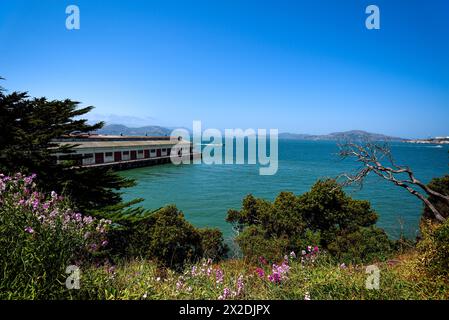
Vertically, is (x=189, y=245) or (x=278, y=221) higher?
(x=278, y=221)

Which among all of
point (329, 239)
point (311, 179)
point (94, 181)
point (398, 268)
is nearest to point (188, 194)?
point (94, 181)

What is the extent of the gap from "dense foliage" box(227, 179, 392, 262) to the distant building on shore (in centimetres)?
2150

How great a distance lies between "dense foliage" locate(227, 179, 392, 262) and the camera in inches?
382

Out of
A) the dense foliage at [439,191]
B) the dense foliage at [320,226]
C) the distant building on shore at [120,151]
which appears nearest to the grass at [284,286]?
the dense foliage at [320,226]

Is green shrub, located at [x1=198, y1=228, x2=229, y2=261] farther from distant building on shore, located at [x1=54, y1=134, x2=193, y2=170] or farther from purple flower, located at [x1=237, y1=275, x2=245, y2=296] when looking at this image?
distant building on shore, located at [x1=54, y1=134, x2=193, y2=170]

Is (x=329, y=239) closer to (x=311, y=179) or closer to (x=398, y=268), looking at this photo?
(x=398, y=268)

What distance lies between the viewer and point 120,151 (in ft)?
128

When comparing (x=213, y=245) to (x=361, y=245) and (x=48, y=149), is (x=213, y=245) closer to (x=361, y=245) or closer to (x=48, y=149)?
(x=361, y=245)

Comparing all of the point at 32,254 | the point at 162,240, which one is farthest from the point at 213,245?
the point at 32,254

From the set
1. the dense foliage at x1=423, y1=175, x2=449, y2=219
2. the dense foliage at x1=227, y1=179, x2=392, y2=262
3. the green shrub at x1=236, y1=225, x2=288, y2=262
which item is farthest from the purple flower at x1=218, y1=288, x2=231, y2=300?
the dense foliage at x1=423, y1=175, x2=449, y2=219

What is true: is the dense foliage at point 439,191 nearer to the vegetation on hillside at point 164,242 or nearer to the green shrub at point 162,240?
the vegetation on hillside at point 164,242
